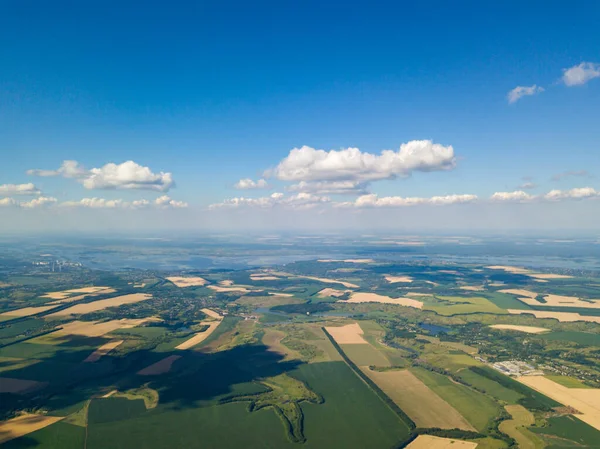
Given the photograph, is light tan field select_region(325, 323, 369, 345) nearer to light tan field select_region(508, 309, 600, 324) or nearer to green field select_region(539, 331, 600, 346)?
green field select_region(539, 331, 600, 346)

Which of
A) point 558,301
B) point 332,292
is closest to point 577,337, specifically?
point 558,301

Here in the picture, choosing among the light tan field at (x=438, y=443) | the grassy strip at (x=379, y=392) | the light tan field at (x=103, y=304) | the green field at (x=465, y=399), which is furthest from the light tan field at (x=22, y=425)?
the light tan field at (x=103, y=304)

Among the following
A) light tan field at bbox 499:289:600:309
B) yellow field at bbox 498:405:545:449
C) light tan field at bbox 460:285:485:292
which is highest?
light tan field at bbox 460:285:485:292

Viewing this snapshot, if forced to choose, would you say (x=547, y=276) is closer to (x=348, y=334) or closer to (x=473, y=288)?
(x=473, y=288)

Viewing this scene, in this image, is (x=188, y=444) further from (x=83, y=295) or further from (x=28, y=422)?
(x=83, y=295)

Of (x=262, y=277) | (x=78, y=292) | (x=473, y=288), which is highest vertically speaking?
(x=262, y=277)

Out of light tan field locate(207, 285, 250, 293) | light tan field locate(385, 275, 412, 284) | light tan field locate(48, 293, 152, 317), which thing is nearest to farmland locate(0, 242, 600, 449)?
light tan field locate(48, 293, 152, 317)
